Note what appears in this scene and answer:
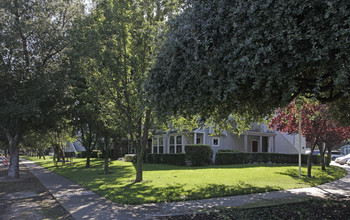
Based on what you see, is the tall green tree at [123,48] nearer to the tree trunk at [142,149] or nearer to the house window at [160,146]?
the tree trunk at [142,149]

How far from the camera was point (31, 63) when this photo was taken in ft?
50.9

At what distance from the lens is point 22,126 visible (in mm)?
16500

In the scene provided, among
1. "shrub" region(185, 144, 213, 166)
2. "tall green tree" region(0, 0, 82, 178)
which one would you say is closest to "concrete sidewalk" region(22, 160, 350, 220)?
"tall green tree" region(0, 0, 82, 178)

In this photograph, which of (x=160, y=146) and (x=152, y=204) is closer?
(x=152, y=204)

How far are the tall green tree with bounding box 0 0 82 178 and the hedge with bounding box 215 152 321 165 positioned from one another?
12551 mm

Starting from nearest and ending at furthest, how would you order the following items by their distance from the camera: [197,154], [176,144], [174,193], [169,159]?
[174,193] < [197,154] < [169,159] < [176,144]

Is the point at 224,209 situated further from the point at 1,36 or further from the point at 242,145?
the point at 242,145

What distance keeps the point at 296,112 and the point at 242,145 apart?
15002 millimetres

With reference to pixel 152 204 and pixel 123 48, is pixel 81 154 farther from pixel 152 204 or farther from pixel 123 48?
pixel 152 204

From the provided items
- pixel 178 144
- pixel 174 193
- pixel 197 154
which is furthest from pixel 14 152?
pixel 178 144

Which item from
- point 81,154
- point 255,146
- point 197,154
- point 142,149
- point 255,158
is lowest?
point 81,154

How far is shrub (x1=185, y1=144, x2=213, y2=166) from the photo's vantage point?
21.5m

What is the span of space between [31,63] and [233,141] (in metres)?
18.8

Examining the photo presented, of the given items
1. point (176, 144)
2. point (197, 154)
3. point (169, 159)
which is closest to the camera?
point (197, 154)
